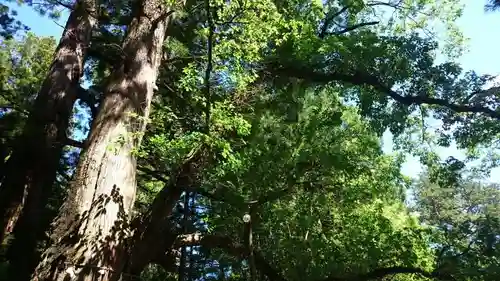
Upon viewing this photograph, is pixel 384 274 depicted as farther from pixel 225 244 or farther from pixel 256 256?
pixel 225 244

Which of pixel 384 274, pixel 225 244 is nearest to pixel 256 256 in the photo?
pixel 225 244

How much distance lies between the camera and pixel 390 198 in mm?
10172

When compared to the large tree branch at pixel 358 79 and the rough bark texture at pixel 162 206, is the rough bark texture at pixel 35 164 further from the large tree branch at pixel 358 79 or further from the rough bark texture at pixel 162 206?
the large tree branch at pixel 358 79

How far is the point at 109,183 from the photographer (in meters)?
4.38

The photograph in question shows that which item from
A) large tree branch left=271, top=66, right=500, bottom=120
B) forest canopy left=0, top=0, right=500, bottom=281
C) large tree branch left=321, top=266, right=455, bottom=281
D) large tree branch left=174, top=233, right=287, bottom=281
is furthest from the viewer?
large tree branch left=271, top=66, right=500, bottom=120

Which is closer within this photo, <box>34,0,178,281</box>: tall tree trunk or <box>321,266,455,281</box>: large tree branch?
<box>34,0,178,281</box>: tall tree trunk

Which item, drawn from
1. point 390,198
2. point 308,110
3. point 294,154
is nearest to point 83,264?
point 294,154

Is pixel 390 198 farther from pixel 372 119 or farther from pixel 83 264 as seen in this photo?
pixel 83 264

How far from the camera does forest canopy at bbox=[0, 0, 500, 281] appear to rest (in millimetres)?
4859

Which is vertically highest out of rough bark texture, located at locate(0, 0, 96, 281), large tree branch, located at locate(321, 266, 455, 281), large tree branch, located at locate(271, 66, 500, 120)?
large tree branch, located at locate(271, 66, 500, 120)

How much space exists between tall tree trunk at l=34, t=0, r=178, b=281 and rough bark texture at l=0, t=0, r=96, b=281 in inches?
90.3

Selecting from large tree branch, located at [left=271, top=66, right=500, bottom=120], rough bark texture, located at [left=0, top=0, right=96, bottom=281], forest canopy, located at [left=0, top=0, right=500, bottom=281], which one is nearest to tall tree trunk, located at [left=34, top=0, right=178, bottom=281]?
forest canopy, located at [left=0, top=0, right=500, bottom=281]

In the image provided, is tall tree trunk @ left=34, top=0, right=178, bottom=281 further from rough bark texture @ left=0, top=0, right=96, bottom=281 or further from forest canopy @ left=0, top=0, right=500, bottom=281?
rough bark texture @ left=0, top=0, right=96, bottom=281

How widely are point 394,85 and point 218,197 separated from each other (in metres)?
3.91
